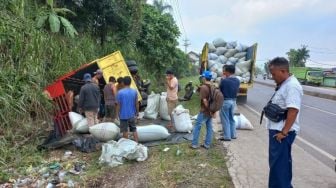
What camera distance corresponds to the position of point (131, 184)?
570 cm

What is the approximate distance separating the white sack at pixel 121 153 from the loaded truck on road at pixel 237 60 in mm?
9297

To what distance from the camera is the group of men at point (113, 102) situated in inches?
294

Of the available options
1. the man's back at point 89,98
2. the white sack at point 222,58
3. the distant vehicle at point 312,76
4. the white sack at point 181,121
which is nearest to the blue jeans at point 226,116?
the white sack at point 181,121

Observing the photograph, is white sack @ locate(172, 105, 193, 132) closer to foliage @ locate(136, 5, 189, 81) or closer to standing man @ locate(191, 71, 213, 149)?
standing man @ locate(191, 71, 213, 149)

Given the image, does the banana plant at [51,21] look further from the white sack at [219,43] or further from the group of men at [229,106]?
the white sack at [219,43]

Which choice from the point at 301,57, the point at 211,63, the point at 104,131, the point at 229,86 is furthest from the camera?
the point at 301,57

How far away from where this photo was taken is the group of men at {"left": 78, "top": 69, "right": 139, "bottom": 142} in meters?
7.46

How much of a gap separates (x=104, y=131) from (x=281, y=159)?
14.3 feet

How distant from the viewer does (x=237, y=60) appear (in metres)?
16.5

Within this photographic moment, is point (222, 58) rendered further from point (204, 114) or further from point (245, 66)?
point (204, 114)

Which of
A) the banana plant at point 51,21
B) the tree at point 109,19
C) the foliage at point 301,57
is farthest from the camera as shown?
the foliage at point 301,57

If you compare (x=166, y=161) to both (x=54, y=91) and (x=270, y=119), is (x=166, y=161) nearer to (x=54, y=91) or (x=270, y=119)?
(x=270, y=119)

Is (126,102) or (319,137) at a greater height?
(126,102)

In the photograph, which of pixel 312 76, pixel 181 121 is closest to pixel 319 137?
pixel 181 121
